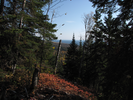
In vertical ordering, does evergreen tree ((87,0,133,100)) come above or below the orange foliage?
above

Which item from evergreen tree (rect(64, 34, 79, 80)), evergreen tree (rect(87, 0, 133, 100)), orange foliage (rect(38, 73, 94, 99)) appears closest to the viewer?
evergreen tree (rect(87, 0, 133, 100))

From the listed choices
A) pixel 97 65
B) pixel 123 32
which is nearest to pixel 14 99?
pixel 123 32

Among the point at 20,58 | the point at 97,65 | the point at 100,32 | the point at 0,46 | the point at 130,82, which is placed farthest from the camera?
the point at 97,65

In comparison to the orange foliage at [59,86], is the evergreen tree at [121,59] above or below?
above

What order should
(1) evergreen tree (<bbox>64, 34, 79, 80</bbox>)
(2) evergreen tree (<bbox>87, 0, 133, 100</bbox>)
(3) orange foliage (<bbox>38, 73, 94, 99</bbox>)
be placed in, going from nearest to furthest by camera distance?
(2) evergreen tree (<bbox>87, 0, 133, 100</bbox>)
(3) orange foliage (<bbox>38, 73, 94, 99</bbox>)
(1) evergreen tree (<bbox>64, 34, 79, 80</bbox>)

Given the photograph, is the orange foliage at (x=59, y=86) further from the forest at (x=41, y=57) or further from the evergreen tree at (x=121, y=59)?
the evergreen tree at (x=121, y=59)

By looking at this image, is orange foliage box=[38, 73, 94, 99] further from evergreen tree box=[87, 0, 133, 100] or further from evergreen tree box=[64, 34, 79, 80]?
evergreen tree box=[64, 34, 79, 80]

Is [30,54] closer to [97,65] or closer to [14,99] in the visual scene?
[14,99]

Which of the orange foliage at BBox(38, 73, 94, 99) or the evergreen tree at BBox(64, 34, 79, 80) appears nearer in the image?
the orange foliage at BBox(38, 73, 94, 99)

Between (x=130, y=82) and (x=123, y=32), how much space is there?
7.20 feet

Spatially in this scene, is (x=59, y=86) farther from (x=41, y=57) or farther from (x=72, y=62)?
(x=72, y=62)

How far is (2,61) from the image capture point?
21.4 feet

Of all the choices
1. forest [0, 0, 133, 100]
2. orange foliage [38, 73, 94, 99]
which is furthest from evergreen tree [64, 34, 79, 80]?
orange foliage [38, 73, 94, 99]

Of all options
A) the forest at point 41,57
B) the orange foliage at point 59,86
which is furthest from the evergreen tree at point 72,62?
the orange foliage at point 59,86
